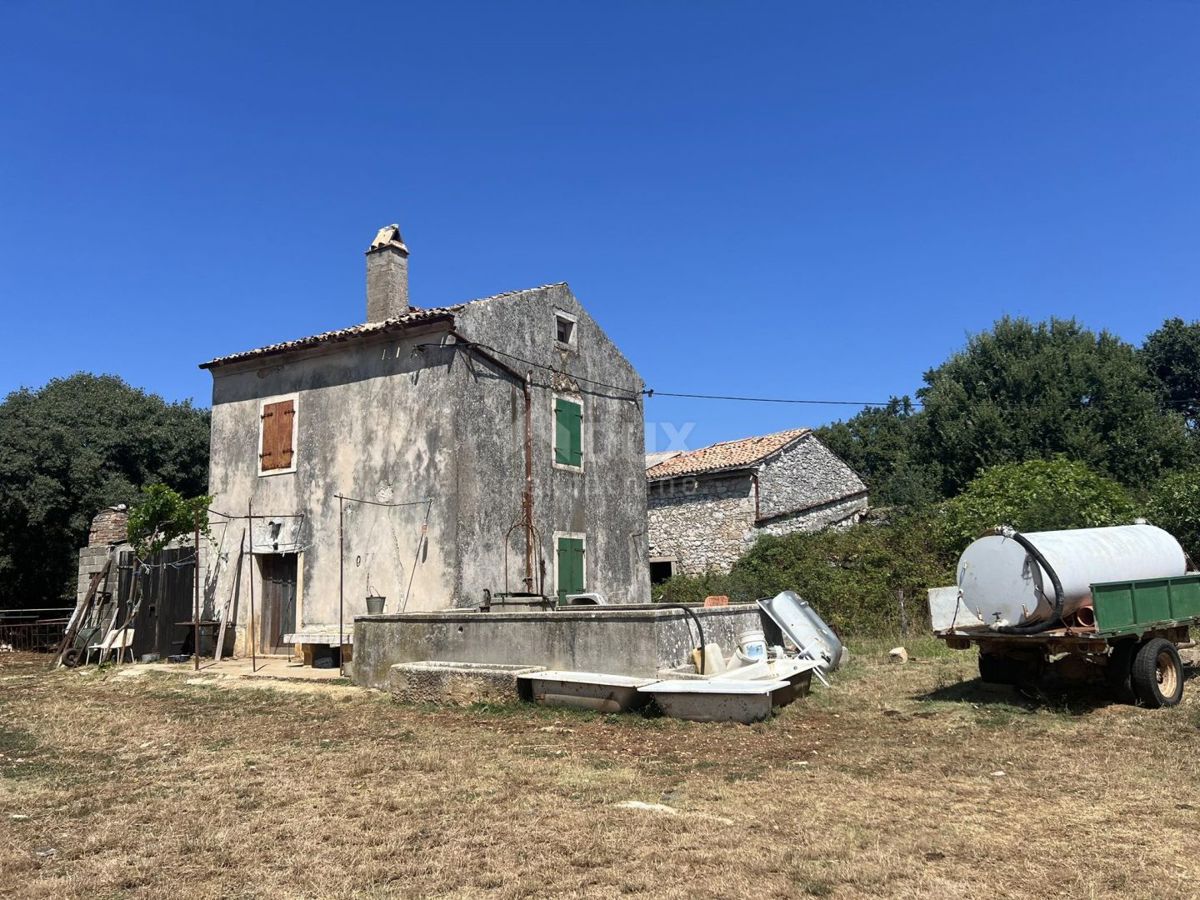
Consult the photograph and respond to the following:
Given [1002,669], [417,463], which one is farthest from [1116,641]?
[417,463]

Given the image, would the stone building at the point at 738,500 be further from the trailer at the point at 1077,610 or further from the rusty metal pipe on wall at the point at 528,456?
the trailer at the point at 1077,610

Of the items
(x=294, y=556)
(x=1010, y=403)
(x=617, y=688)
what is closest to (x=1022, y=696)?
(x=617, y=688)

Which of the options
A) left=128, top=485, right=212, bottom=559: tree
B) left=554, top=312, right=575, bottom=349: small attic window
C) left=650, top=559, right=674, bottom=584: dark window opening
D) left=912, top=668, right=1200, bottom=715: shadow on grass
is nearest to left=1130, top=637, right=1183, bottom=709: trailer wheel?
left=912, top=668, right=1200, bottom=715: shadow on grass

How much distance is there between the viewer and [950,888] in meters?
4.32

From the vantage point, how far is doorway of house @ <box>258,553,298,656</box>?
16.7 metres

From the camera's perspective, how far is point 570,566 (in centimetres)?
1730

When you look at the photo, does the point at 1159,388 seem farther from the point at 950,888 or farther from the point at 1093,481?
the point at 950,888

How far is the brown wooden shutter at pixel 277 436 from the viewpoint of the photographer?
16984 mm

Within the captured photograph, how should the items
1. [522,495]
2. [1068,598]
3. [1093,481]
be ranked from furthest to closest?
[1093,481] → [522,495] → [1068,598]

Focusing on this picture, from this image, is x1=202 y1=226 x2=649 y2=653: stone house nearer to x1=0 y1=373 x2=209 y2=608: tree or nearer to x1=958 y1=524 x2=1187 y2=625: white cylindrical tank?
x1=958 y1=524 x2=1187 y2=625: white cylindrical tank

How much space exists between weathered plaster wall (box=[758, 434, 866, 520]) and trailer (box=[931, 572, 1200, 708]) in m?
14.0

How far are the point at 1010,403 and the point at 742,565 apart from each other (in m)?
12.9

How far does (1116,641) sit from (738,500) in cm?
1525

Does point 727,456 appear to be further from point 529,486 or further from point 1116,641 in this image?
point 1116,641
